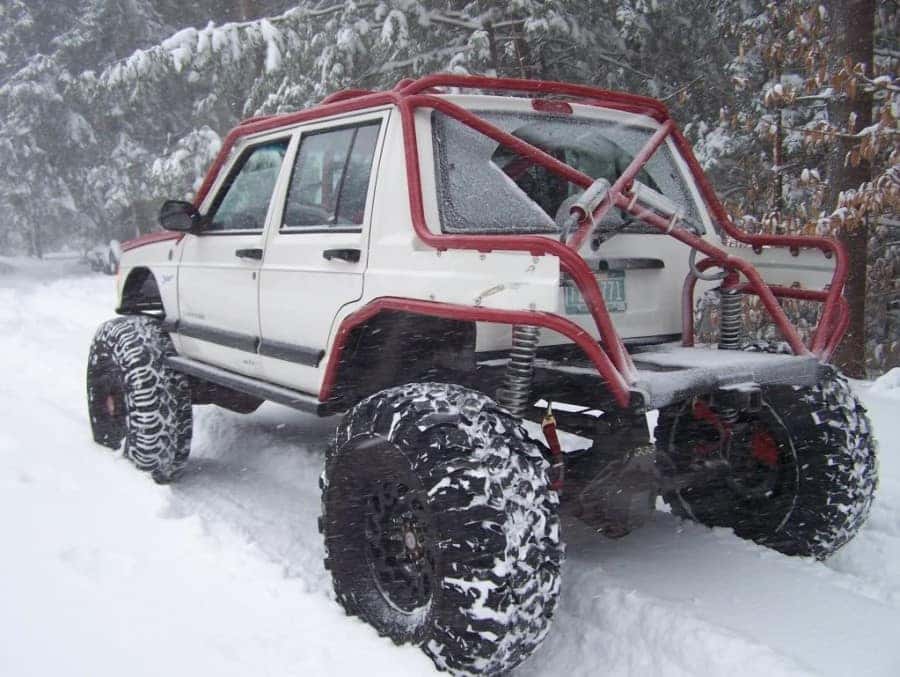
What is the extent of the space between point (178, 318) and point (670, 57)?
811 centimetres

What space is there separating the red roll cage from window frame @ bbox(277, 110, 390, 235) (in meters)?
0.05

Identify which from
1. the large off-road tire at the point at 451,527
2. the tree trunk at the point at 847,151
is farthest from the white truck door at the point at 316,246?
the tree trunk at the point at 847,151

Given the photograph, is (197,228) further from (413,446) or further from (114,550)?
(413,446)

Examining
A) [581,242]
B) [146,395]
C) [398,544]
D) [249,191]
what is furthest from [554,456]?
[146,395]

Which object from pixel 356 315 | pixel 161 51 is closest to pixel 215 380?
pixel 356 315

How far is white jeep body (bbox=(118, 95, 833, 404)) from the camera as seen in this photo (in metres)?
2.96

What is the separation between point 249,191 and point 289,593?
7.67 feet

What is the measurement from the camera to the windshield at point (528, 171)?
3371 millimetres

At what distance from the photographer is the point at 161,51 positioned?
1014 centimetres

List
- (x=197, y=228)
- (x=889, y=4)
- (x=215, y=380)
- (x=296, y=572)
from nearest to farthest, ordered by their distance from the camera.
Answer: (x=296, y=572) → (x=215, y=380) → (x=197, y=228) → (x=889, y=4)

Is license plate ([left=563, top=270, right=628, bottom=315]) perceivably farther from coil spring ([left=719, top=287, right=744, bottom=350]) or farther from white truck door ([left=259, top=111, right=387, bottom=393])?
white truck door ([left=259, top=111, right=387, bottom=393])

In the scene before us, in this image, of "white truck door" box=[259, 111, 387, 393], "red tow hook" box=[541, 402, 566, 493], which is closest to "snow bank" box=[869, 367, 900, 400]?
"red tow hook" box=[541, 402, 566, 493]

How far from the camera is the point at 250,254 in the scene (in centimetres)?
426

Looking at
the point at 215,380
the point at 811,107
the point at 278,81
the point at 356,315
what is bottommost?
the point at 215,380
